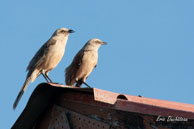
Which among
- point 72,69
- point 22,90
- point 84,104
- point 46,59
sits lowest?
point 84,104

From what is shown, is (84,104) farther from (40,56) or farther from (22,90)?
(40,56)

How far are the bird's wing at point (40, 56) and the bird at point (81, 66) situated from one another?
3.25 ft

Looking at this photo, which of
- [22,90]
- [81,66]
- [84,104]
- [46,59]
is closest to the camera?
[84,104]

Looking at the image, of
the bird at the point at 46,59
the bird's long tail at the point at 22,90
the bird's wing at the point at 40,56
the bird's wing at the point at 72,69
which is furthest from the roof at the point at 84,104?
the bird's wing at the point at 72,69

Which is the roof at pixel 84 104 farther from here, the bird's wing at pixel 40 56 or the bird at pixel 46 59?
the bird's wing at pixel 40 56

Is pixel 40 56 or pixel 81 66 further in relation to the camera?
pixel 81 66

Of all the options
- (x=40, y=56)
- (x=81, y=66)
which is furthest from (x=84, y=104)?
(x=81, y=66)

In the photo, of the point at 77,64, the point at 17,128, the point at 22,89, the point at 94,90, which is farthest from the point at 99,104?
the point at 77,64

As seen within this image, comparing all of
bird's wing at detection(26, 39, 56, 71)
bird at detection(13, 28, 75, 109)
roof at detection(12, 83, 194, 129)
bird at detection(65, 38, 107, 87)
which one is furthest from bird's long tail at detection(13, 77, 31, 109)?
roof at detection(12, 83, 194, 129)

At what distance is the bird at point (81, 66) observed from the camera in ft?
35.9

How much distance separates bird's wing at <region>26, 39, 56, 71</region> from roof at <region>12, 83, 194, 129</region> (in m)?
3.72

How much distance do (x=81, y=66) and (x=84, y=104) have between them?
504 centimetres

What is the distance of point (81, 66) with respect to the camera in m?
10.9

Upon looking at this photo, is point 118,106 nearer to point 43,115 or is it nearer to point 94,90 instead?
point 94,90
